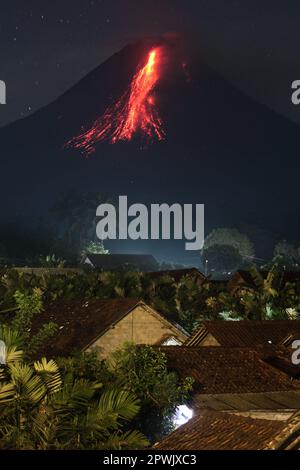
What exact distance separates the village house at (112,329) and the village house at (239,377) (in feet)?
22.5

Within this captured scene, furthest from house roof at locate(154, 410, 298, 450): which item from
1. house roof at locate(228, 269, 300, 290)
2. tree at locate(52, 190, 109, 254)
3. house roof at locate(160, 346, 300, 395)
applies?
tree at locate(52, 190, 109, 254)

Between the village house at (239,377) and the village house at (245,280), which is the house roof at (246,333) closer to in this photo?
the village house at (239,377)

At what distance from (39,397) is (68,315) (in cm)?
2772

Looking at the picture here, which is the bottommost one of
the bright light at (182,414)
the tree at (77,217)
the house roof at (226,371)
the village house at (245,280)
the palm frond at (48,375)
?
the bright light at (182,414)

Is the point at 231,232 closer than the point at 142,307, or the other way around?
the point at 142,307

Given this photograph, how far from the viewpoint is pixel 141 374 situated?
27.1 metres

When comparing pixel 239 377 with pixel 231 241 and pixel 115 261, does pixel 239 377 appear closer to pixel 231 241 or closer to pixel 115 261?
pixel 115 261

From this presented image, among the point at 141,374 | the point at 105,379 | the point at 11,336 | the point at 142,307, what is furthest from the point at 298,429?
the point at 142,307

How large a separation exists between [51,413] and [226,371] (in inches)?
639

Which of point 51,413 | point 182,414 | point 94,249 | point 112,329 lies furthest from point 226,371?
point 94,249

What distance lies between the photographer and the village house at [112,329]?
38.8 meters

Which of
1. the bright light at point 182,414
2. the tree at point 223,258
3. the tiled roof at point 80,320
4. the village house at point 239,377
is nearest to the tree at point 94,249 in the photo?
the tree at point 223,258

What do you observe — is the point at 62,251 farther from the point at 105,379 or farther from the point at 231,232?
the point at 105,379

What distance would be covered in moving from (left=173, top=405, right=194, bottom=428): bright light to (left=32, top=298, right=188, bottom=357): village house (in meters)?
11.2
